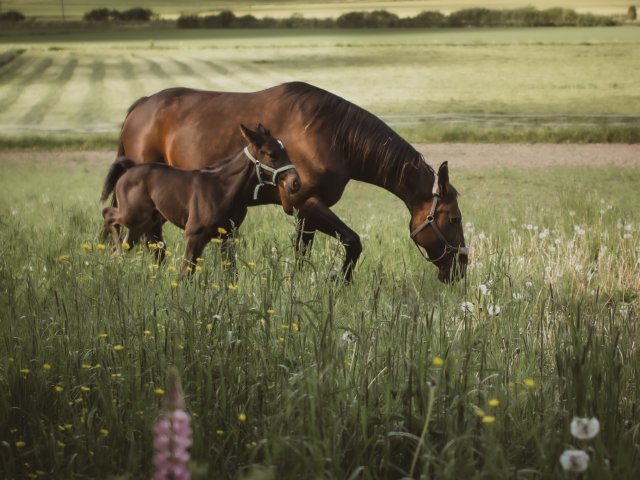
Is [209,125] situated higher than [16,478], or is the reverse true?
[209,125]

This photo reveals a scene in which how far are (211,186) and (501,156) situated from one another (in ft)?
26.3

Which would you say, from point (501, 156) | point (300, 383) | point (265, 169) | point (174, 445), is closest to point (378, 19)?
point (501, 156)

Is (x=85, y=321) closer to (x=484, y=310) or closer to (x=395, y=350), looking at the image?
(x=395, y=350)

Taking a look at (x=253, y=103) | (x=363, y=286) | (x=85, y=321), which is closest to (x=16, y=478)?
(x=85, y=321)

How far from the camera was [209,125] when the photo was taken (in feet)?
22.0

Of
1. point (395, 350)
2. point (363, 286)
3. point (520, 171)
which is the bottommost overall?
point (520, 171)

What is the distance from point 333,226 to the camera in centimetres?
603

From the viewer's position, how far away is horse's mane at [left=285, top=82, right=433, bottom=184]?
6125 mm

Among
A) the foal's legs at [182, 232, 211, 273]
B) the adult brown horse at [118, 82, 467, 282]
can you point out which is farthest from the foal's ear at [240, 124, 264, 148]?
the adult brown horse at [118, 82, 467, 282]

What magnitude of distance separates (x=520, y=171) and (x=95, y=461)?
941cm

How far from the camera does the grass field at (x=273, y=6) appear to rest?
16.0m

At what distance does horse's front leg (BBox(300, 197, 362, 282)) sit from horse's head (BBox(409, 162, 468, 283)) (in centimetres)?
42

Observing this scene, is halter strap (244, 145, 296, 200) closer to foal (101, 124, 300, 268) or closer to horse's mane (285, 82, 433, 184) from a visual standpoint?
foal (101, 124, 300, 268)

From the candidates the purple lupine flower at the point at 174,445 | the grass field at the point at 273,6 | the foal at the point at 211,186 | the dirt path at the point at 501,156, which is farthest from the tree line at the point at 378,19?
the purple lupine flower at the point at 174,445
